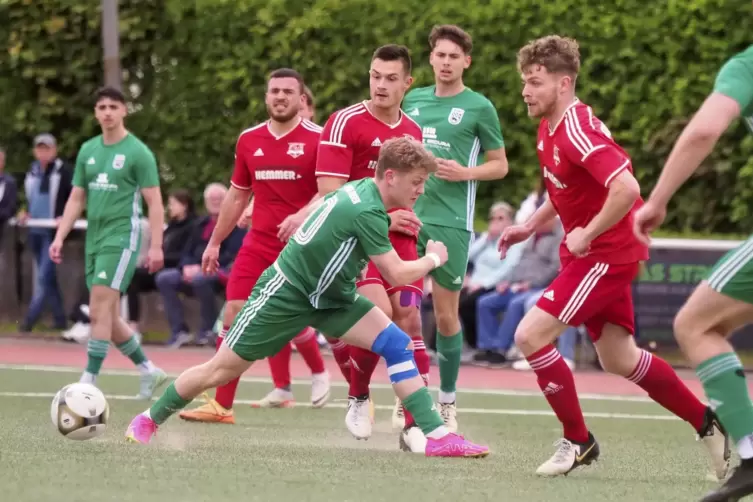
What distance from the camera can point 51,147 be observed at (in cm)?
1825

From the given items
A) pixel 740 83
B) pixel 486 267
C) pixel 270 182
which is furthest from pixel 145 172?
pixel 740 83

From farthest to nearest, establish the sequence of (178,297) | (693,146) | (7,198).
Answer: (7,198)
(178,297)
(693,146)

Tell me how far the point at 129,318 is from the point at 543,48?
10168 millimetres

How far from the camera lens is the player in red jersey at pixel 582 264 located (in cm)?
767

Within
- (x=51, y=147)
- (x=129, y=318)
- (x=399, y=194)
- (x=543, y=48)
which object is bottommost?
(x=129, y=318)

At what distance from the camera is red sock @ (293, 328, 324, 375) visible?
455 inches

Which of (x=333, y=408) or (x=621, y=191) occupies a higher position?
(x=621, y=191)

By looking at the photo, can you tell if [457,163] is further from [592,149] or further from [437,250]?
[592,149]

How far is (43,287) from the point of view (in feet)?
57.9

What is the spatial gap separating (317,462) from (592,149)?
2.10 m

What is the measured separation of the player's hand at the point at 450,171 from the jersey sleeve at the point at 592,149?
2025 mm

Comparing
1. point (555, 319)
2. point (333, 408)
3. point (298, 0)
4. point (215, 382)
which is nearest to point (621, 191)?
point (555, 319)

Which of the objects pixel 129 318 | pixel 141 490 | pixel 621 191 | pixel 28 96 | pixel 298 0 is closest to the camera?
pixel 141 490

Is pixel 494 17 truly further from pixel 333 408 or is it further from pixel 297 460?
pixel 297 460
